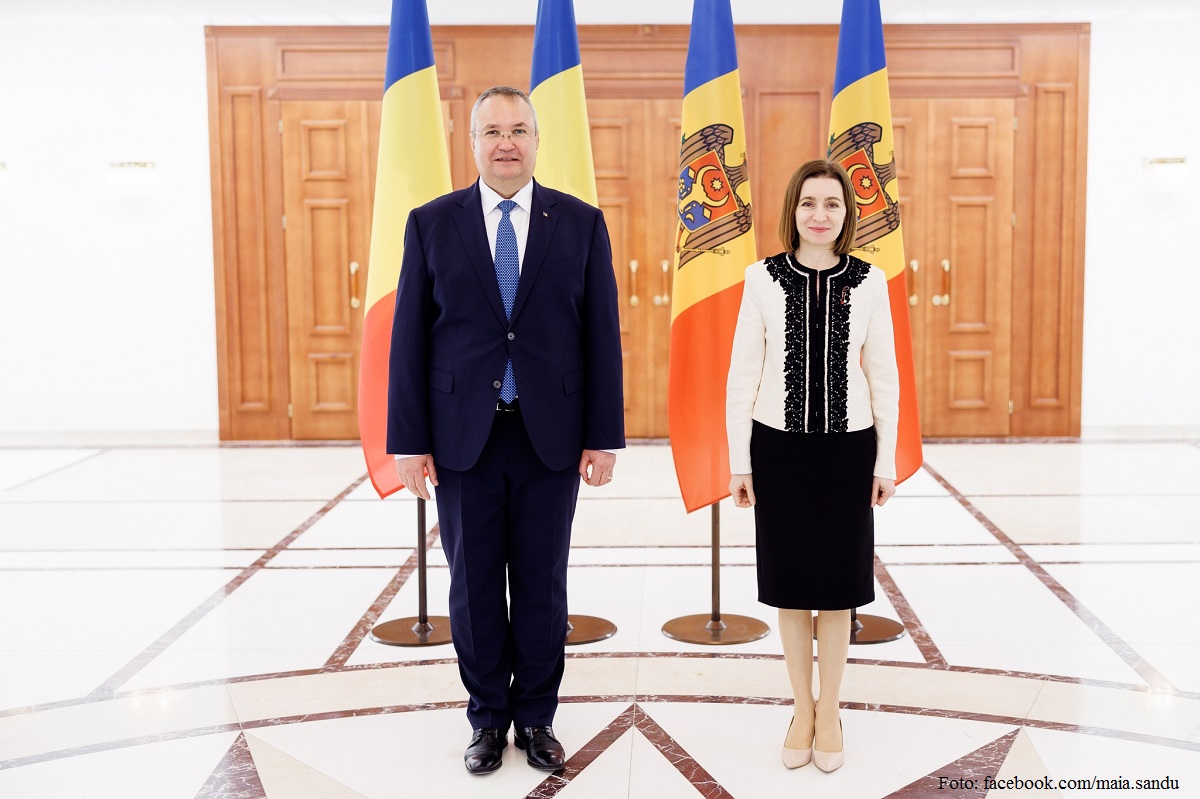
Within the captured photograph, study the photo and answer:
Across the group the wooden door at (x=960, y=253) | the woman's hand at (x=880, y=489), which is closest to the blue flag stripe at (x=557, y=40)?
the woman's hand at (x=880, y=489)

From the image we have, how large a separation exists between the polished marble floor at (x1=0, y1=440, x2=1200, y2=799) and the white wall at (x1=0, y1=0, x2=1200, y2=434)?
2.12 m

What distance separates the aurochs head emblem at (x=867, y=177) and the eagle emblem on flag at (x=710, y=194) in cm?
36

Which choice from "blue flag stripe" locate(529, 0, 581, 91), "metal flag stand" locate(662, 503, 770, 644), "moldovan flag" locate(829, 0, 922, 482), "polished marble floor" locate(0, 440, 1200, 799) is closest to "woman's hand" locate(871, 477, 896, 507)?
"polished marble floor" locate(0, 440, 1200, 799)

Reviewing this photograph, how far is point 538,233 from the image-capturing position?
2896 millimetres

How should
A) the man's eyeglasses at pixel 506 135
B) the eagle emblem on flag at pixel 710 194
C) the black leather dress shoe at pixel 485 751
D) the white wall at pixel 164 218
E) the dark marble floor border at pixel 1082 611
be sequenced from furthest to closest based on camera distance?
the white wall at pixel 164 218 < the eagle emblem on flag at pixel 710 194 < the dark marble floor border at pixel 1082 611 < the black leather dress shoe at pixel 485 751 < the man's eyeglasses at pixel 506 135

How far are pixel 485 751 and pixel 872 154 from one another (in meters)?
2.40

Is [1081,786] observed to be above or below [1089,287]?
below

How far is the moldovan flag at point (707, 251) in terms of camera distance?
13.1ft

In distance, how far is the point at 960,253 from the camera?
8.54m

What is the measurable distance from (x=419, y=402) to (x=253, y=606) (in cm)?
206

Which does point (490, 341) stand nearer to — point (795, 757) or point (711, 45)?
point (795, 757)

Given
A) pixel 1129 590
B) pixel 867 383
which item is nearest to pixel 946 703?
pixel 867 383

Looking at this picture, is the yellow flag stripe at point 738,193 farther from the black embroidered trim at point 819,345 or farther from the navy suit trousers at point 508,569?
the navy suit trousers at point 508,569

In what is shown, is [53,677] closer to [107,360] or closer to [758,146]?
[107,360]
